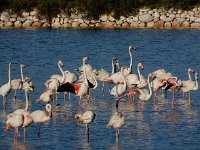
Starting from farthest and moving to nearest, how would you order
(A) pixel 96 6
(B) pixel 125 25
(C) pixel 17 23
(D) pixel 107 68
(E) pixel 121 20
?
(C) pixel 17 23, (A) pixel 96 6, (B) pixel 125 25, (E) pixel 121 20, (D) pixel 107 68

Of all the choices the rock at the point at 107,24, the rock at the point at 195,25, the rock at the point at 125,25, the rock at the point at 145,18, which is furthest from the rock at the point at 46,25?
the rock at the point at 195,25

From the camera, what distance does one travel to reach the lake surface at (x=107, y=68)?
17.1 metres

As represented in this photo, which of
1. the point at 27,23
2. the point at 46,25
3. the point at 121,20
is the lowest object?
the point at 46,25

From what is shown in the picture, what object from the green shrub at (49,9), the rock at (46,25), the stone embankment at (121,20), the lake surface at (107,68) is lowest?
the lake surface at (107,68)

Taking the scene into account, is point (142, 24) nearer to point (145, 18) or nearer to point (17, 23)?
point (145, 18)

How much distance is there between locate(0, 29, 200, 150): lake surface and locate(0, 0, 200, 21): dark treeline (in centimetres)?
178

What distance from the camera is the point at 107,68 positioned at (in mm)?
29203

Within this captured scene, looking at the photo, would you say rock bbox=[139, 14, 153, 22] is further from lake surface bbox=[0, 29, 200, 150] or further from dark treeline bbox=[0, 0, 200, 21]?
lake surface bbox=[0, 29, 200, 150]

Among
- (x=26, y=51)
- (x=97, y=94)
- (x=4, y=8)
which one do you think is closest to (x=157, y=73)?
(x=97, y=94)

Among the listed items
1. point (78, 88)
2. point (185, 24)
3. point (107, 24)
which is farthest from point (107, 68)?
point (107, 24)

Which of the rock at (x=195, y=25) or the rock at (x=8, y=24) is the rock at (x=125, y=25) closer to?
the rock at (x=195, y=25)

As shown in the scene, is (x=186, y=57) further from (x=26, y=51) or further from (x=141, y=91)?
(x=141, y=91)

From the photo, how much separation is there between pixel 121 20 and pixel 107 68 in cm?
1568

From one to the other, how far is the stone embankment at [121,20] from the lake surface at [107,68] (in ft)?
4.42
